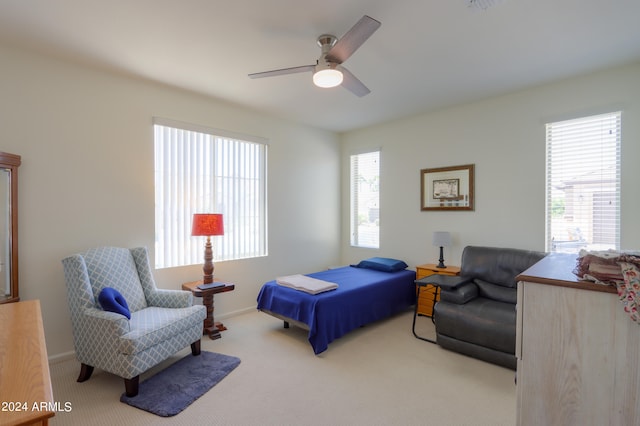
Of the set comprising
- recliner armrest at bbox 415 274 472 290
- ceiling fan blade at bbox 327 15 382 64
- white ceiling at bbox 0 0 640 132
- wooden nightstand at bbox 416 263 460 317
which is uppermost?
white ceiling at bbox 0 0 640 132

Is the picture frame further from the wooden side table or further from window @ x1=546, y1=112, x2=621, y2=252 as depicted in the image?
the wooden side table

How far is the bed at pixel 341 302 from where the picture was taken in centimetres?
300

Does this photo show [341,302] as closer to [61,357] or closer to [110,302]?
[110,302]

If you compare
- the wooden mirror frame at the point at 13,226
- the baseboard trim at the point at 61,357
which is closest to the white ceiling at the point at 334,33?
the wooden mirror frame at the point at 13,226

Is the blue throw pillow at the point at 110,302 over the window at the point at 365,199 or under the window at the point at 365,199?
under

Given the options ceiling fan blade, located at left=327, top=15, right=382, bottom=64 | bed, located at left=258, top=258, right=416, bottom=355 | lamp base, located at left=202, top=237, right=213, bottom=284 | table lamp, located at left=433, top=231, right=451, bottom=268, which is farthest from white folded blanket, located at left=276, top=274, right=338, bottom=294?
ceiling fan blade, located at left=327, top=15, right=382, bottom=64

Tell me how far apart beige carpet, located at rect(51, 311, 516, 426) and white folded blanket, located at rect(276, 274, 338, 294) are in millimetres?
566

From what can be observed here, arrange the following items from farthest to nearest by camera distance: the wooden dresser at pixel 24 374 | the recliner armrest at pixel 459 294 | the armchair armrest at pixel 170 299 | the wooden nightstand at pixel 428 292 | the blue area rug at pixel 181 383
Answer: the wooden nightstand at pixel 428 292 < the recliner armrest at pixel 459 294 < the armchair armrest at pixel 170 299 < the blue area rug at pixel 181 383 < the wooden dresser at pixel 24 374

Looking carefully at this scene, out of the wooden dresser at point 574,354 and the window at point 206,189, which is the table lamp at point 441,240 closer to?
the window at point 206,189

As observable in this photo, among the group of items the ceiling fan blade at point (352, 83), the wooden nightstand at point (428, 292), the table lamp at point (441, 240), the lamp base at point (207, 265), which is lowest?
the wooden nightstand at point (428, 292)

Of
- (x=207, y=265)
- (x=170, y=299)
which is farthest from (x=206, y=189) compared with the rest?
(x=170, y=299)

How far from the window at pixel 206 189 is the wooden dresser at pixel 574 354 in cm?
340

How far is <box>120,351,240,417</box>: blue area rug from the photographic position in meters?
2.17

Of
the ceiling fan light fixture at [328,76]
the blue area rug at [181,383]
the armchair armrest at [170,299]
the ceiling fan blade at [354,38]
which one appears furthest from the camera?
the armchair armrest at [170,299]
